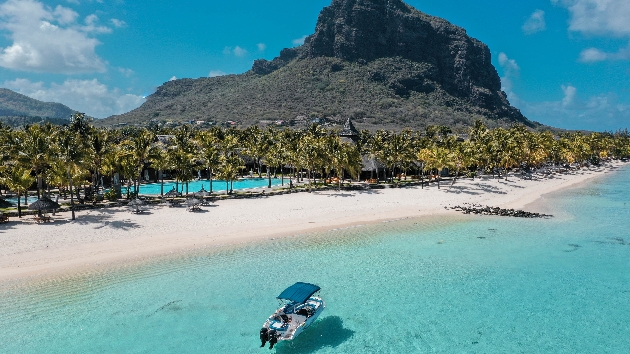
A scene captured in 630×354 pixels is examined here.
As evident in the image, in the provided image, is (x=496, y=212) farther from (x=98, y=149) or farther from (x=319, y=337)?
(x=98, y=149)

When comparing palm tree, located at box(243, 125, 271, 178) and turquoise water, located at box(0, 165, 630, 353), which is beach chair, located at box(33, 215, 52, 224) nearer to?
turquoise water, located at box(0, 165, 630, 353)

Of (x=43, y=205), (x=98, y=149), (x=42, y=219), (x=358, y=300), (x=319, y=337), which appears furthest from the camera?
(x=98, y=149)

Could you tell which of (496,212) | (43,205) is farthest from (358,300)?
(496,212)

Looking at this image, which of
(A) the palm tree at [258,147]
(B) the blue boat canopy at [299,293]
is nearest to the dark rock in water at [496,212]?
(B) the blue boat canopy at [299,293]

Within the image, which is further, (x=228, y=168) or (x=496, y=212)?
(x=228, y=168)

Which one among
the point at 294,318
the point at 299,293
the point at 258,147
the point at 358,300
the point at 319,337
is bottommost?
the point at 319,337

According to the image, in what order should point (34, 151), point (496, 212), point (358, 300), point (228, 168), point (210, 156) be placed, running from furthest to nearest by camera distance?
point (210, 156) < point (228, 168) < point (496, 212) < point (34, 151) < point (358, 300)

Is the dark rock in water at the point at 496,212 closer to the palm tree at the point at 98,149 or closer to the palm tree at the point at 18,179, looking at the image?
the palm tree at the point at 98,149
